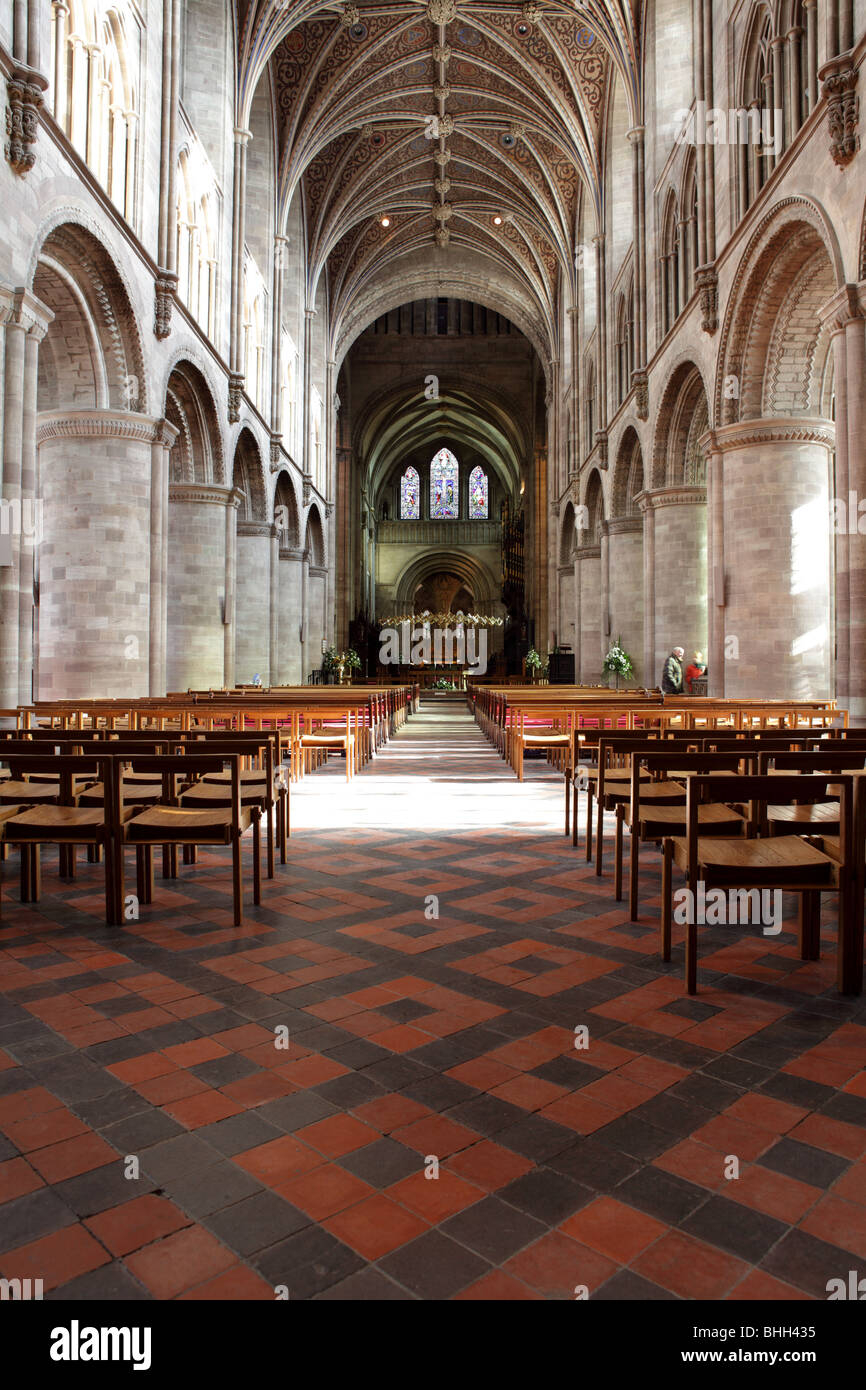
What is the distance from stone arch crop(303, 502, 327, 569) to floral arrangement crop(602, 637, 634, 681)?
11.8 meters

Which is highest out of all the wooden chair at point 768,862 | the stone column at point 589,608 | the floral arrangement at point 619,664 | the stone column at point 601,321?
the stone column at point 601,321

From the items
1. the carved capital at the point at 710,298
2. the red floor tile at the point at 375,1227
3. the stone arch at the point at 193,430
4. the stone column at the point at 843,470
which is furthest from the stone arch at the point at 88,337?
the red floor tile at the point at 375,1227

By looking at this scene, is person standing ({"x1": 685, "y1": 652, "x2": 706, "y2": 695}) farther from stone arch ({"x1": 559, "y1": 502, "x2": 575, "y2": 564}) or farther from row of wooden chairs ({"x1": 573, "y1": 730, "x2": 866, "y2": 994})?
stone arch ({"x1": 559, "y1": 502, "x2": 575, "y2": 564})

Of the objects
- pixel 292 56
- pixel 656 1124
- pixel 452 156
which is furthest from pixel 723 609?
pixel 452 156

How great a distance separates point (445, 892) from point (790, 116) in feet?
36.0

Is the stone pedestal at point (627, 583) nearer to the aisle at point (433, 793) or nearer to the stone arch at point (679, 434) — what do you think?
the stone arch at point (679, 434)

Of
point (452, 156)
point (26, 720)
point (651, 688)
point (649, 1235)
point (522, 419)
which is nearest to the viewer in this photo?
point (649, 1235)

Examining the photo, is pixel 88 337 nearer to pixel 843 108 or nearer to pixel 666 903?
pixel 843 108

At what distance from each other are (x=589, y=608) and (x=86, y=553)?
1581cm

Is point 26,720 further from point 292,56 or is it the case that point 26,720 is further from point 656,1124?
point 292,56

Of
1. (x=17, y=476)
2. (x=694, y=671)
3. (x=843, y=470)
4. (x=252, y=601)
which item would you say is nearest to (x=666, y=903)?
(x=843, y=470)

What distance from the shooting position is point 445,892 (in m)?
4.83

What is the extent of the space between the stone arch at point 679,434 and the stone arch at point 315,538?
1360 centimetres

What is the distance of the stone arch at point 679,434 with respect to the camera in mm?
16266
